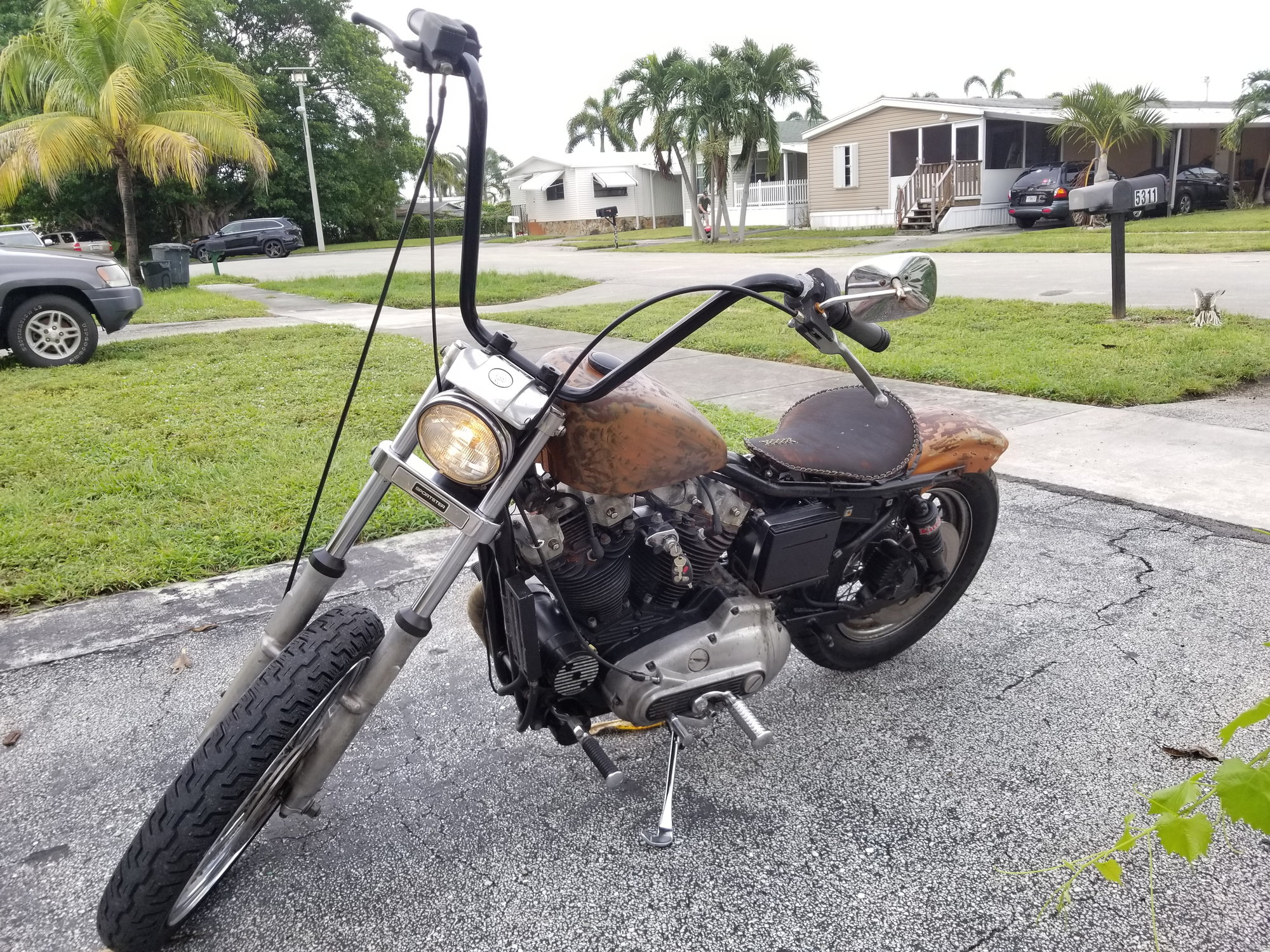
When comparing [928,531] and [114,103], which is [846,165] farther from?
[928,531]

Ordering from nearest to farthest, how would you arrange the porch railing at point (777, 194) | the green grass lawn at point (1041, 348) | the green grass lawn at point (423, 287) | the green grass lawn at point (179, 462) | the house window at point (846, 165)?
the green grass lawn at point (179, 462)
the green grass lawn at point (1041, 348)
the green grass lawn at point (423, 287)
the house window at point (846, 165)
the porch railing at point (777, 194)

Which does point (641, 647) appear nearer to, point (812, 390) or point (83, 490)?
point (83, 490)

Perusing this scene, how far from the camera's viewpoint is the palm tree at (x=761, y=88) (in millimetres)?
26125

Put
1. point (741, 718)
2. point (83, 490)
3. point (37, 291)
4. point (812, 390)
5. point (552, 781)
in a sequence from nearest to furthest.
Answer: point (741, 718), point (552, 781), point (83, 490), point (812, 390), point (37, 291)

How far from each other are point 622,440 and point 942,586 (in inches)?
59.3

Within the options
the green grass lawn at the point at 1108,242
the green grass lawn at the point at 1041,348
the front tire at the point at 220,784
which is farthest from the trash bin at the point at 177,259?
the front tire at the point at 220,784

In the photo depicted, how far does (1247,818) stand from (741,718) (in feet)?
4.18

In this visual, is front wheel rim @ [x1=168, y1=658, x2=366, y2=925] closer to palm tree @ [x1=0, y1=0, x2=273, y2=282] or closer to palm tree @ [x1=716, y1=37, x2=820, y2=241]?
palm tree @ [x1=0, y1=0, x2=273, y2=282]

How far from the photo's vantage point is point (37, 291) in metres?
8.95

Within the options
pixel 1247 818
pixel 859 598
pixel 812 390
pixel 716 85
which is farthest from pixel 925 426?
pixel 716 85

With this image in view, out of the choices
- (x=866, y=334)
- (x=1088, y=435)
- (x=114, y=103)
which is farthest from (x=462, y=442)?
(x=114, y=103)

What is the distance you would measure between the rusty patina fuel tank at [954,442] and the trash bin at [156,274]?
18.1 m

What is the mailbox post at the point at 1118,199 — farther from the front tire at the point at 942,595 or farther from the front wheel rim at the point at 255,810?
the front wheel rim at the point at 255,810

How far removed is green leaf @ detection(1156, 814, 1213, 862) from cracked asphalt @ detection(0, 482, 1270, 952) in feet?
2.59
